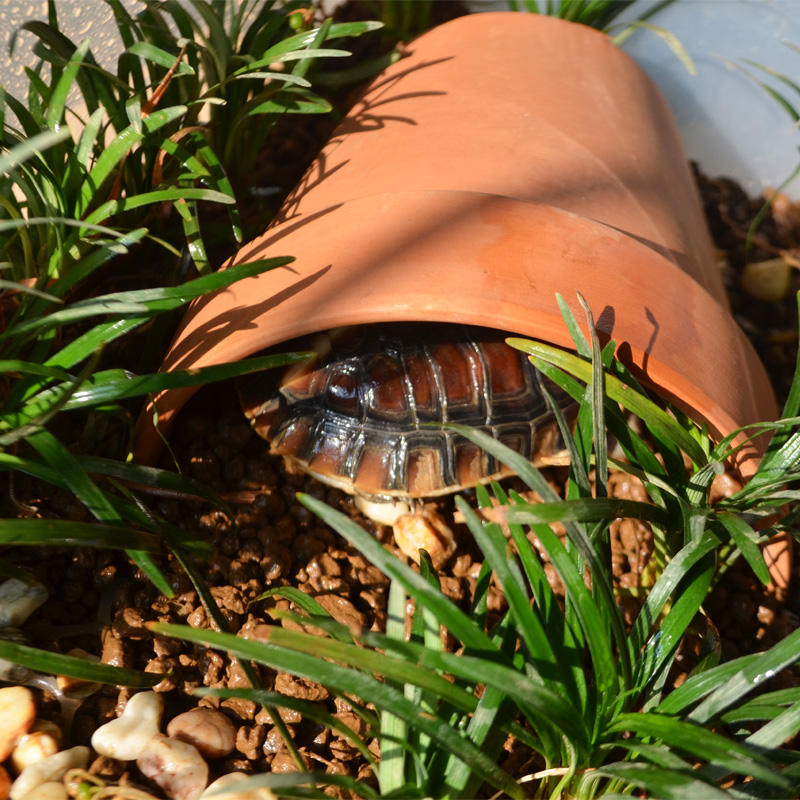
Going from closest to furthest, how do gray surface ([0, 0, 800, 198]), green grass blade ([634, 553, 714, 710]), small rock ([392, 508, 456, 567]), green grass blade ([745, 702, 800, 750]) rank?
green grass blade ([745, 702, 800, 750]), green grass blade ([634, 553, 714, 710]), small rock ([392, 508, 456, 567]), gray surface ([0, 0, 800, 198])

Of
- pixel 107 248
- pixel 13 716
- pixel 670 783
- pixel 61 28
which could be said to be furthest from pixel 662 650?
pixel 61 28

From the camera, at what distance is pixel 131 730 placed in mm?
1044

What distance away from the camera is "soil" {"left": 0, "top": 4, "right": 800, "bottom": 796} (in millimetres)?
1133

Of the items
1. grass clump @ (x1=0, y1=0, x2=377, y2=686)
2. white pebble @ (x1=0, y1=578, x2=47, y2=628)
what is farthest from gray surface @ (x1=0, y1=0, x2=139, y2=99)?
white pebble @ (x1=0, y1=578, x2=47, y2=628)

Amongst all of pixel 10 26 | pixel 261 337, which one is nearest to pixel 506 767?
pixel 261 337

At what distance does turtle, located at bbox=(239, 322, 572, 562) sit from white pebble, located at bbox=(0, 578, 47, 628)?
22.6 inches

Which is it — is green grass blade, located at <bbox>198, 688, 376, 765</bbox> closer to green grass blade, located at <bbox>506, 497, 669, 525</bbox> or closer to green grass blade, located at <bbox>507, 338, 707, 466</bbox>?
green grass blade, located at <bbox>506, 497, 669, 525</bbox>

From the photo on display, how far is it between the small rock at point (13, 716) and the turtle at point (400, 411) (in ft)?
2.27

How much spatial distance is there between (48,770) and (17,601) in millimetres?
295

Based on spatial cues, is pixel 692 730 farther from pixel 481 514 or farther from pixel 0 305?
pixel 0 305

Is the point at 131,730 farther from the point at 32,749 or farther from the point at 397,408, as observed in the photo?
the point at 397,408

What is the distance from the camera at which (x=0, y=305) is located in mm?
1183

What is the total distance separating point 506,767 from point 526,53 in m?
1.68

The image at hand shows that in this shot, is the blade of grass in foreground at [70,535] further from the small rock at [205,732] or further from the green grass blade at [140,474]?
the small rock at [205,732]
